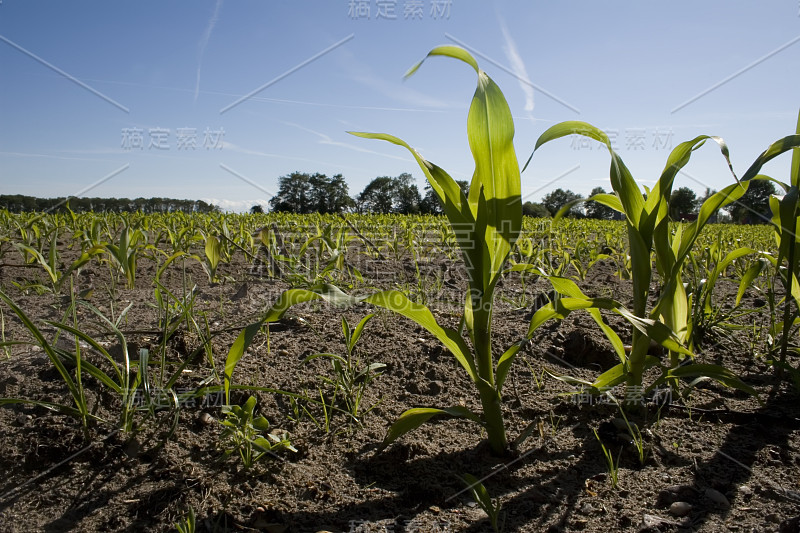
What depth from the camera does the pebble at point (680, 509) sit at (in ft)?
3.16

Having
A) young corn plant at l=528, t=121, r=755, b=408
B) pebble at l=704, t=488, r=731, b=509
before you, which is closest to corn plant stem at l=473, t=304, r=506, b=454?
young corn plant at l=528, t=121, r=755, b=408

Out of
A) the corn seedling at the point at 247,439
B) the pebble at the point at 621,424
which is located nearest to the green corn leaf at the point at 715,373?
the pebble at the point at 621,424

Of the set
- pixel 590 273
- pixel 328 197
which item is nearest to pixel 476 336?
pixel 590 273

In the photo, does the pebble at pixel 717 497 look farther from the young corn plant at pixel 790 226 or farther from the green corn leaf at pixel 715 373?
the young corn plant at pixel 790 226

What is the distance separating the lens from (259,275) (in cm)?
312

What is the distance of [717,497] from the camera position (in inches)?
39.3

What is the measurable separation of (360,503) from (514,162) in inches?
33.6

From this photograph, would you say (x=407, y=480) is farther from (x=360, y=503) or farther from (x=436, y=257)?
(x=436, y=257)

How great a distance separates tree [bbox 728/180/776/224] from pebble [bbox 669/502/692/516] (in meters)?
0.68

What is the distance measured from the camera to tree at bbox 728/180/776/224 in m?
1.29

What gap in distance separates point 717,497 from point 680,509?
0.35 feet

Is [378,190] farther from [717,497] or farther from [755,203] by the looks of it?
[717,497]

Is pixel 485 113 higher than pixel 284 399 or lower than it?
higher

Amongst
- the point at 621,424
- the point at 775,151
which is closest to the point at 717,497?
the point at 621,424
